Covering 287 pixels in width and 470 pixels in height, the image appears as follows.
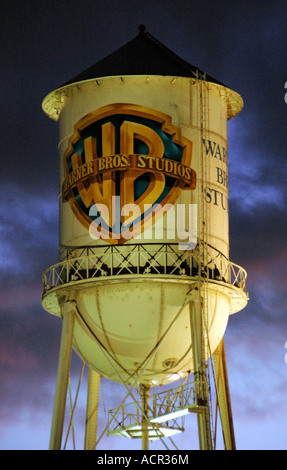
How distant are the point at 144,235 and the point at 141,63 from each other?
6646mm

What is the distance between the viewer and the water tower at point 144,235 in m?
40.4

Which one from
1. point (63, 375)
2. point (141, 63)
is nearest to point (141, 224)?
point (63, 375)

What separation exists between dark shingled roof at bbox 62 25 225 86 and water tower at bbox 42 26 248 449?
77 millimetres

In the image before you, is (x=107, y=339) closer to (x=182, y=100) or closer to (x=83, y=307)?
(x=83, y=307)

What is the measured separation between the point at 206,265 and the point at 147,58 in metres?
8.19

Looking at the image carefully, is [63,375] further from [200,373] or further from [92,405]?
[92,405]

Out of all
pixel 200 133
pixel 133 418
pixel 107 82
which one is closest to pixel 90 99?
pixel 107 82

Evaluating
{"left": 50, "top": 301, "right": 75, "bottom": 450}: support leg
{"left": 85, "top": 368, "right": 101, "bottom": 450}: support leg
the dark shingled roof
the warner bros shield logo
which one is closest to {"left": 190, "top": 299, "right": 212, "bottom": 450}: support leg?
the warner bros shield logo

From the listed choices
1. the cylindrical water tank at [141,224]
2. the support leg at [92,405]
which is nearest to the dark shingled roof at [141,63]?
the cylindrical water tank at [141,224]

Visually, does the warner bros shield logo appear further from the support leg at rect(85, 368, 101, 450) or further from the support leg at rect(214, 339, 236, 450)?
the support leg at rect(85, 368, 101, 450)

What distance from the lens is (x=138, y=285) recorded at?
40.2 metres

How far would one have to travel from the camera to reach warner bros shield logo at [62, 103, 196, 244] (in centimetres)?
4062
